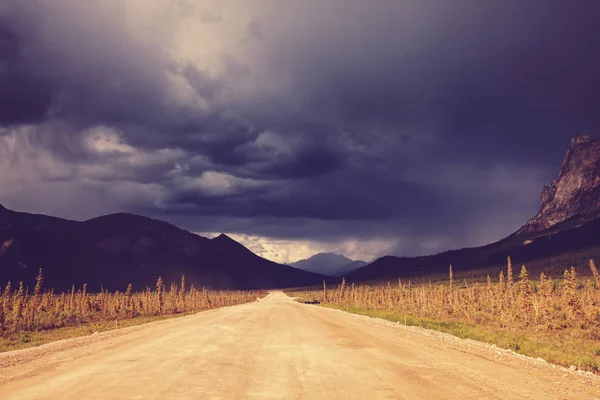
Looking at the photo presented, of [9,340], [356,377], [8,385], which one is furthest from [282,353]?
[9,340]

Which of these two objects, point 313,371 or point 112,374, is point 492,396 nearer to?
point 313,371

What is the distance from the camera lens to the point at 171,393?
10.9m

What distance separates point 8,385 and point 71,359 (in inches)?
207

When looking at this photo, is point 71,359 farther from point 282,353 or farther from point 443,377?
point 443,377

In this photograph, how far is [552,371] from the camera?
15.9 m

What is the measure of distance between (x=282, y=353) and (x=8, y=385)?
10486 mm

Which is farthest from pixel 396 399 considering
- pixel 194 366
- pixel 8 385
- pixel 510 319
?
pixel 510 319

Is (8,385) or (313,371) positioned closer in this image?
(8,385)

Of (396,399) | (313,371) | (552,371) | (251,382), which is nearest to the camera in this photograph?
(396,399)

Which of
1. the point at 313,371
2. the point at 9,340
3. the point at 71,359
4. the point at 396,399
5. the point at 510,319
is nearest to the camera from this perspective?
the point at 396,399

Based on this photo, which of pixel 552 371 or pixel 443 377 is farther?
pixel 552 371

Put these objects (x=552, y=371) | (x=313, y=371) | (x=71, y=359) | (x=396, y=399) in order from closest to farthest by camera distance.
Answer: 1. (x=396, y=399)
2. (x=313, y=371)
3. (x=552, y=371)
4. (x=71, y=359)

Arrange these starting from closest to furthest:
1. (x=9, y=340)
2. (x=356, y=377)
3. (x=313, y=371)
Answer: (x=356, y=377) < (x=313, y=371) < (x=9, y=340)

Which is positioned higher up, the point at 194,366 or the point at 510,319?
the point at 194,366
